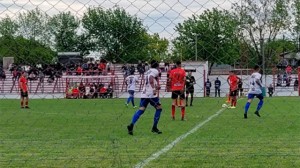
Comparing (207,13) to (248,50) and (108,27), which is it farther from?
(108,27)

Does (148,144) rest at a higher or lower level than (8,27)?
lower

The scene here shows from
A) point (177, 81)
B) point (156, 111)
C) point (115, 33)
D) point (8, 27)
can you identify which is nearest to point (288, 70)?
point (115, 33)

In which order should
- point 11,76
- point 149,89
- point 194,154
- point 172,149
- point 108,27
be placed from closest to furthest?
point 108,27
point 11,76
point 194,154
point 172,149
point 149,89

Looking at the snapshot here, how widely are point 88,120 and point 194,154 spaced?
33.2 feet

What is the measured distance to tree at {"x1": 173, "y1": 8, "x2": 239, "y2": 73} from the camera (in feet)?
19.3

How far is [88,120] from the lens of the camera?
2009cm

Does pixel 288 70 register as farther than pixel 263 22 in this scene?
Yes

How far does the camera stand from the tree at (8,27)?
630 centimetres

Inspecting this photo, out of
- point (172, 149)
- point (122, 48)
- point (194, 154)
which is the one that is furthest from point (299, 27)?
point (172, 149)

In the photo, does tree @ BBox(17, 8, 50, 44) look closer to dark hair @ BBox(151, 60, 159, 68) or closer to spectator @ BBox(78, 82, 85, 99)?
dark hair @ BBox(151, 60, 159, 68)

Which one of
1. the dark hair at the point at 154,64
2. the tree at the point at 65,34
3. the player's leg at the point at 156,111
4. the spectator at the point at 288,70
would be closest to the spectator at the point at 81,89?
the player's leg at the point at 156,111

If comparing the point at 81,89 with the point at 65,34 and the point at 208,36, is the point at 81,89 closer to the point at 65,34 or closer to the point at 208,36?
the point at 65,34

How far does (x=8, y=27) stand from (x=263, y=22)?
2.68 metres

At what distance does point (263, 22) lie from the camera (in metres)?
5.81
